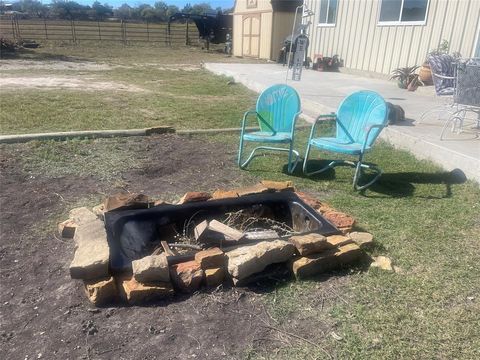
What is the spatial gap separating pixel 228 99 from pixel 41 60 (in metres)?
10.4

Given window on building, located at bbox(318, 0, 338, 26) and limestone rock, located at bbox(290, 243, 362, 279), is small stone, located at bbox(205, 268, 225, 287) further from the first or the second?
window on building, located at bbox(318, 0, 338, 26)

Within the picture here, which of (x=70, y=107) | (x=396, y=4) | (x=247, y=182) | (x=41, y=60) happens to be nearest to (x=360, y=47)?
(x=396, y=4)

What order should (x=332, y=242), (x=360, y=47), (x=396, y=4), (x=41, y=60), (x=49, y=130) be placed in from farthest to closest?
(x=41, y=60)
(x=360, y=47)
(x=396, y=4)
(x=49, y=130)
(x=332, y=242)

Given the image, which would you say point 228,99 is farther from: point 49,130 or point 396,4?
point 396,4

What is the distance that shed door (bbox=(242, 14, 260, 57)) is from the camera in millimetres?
18438

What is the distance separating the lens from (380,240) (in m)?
3.14

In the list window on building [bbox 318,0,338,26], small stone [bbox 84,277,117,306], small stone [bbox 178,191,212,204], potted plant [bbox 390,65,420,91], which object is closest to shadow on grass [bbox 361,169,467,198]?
small stone [bbox 178,191,212,204]

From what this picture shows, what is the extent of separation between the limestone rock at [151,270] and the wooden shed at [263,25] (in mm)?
16108

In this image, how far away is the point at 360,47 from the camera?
11.3m

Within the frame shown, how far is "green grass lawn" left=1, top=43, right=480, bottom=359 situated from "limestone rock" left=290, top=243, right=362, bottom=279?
8 cm

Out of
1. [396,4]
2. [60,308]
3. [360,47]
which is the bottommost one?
[60,308]

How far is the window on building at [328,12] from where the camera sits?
40.8ft

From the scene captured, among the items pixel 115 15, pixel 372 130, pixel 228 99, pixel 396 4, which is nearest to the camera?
pixel 372 130

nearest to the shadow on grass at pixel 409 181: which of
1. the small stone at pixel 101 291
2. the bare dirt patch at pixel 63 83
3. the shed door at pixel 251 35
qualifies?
the small stone at pixel 101 291
